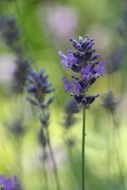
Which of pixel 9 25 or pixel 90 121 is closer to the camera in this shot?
pixel 9 25

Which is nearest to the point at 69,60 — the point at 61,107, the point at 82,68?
the point at 82,68

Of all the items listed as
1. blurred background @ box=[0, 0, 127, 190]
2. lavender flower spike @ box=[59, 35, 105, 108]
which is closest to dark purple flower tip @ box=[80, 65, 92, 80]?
lavender flower spike @ box=[59, 35, 105, 108]

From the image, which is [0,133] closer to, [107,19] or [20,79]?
[20,79]

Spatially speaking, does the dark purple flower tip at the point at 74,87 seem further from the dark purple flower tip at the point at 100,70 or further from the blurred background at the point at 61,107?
the blurred background at the point at 61,107

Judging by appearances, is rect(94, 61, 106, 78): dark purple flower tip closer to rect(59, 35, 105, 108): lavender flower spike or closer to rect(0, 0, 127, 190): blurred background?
rect(59, 35, 105, 108): lavender flower spike

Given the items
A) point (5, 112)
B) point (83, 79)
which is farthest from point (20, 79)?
point (5, 112)

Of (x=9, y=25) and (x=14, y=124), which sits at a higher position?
(x=9, y=25)

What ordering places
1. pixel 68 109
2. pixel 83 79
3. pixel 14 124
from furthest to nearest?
pixel 14 124
pixel 68 109
pixel 83 79

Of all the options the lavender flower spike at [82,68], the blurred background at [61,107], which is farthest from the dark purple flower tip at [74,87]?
the blurred background at [61,107]
